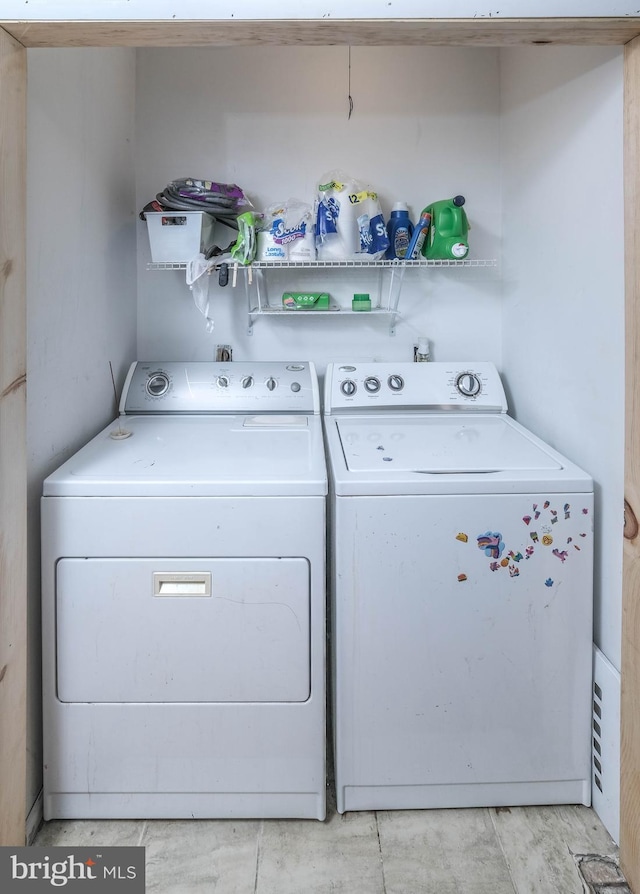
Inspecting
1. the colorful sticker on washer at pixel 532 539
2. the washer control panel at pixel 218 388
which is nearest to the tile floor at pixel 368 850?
the colorful sticker on washer at pixel 532 539

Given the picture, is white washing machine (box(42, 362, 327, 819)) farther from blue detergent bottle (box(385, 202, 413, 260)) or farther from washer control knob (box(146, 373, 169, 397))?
blue detergent bottle (box(385, 202, 413, 260))

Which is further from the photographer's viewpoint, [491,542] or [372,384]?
[372,384]

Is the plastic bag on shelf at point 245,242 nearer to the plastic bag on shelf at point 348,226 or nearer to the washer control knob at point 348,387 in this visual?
the plastic bag on shelf at point 348,226

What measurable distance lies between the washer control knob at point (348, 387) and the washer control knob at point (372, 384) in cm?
4

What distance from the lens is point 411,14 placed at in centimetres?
127

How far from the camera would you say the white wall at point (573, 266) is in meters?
1.56

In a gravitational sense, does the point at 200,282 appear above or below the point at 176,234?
below

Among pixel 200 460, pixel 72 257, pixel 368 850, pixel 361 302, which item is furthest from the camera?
pixel 361 302

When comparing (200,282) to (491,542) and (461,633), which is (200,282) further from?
(461,633)

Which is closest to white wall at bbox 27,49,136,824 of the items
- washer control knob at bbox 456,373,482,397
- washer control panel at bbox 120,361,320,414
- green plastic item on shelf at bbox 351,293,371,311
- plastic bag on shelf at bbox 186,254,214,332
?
washer control panel at bbox 120,361,320,414

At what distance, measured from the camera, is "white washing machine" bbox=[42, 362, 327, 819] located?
1.58 meters

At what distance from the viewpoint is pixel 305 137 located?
247 centimetres

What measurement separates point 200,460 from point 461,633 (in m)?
0.81

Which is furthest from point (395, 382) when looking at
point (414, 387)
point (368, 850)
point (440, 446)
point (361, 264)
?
point (368, 850)
